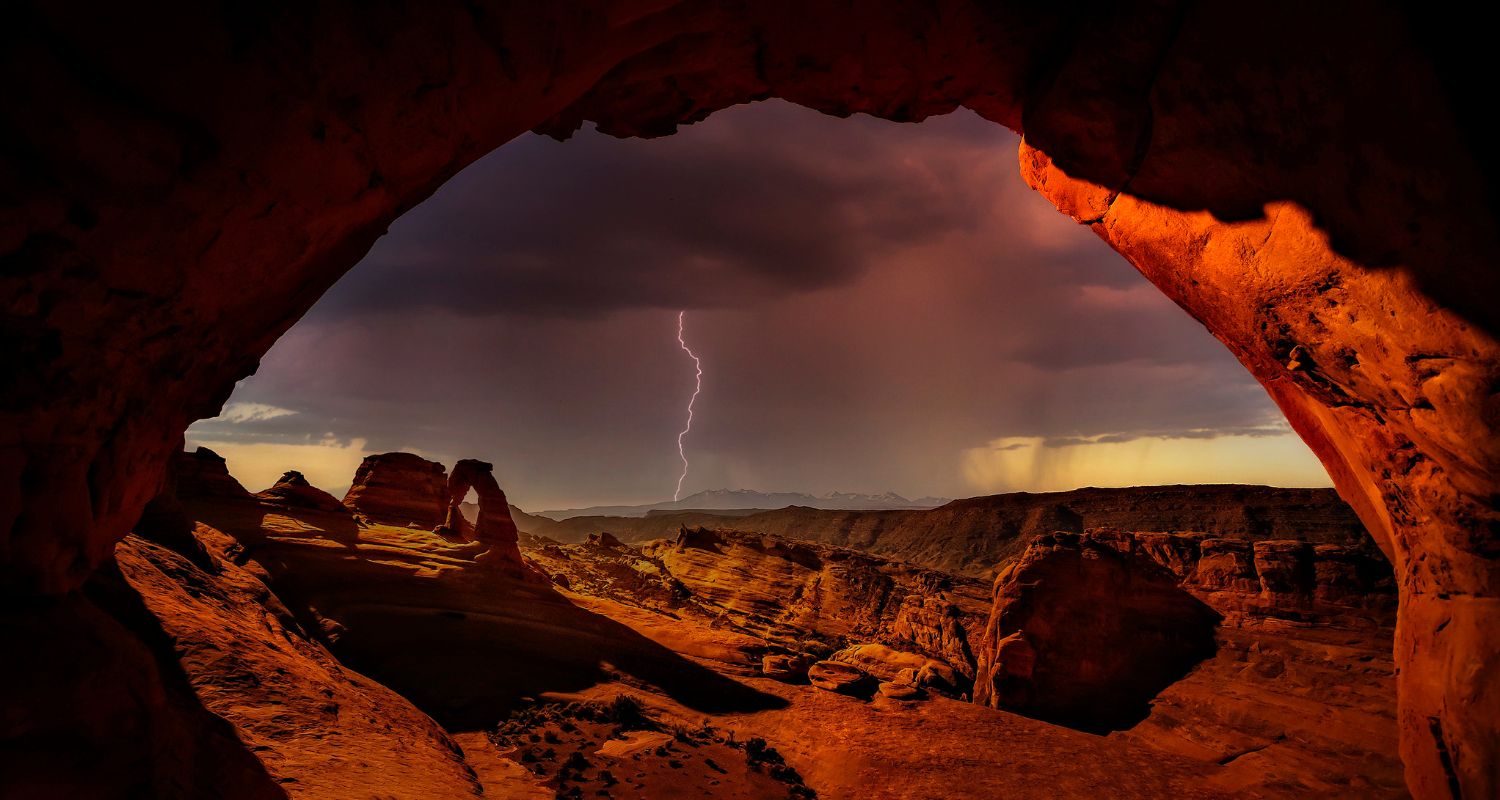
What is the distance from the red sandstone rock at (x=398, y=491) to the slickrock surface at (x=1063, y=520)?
47.6 m

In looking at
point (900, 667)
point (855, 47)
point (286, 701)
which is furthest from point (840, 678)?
point (855, 47)

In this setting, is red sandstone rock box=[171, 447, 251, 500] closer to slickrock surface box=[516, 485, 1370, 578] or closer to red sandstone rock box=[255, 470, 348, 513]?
red sandstone rock box=[255, 470, 348, 513]

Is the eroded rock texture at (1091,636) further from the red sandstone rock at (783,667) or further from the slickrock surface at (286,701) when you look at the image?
the slickrock surface at (286,701)

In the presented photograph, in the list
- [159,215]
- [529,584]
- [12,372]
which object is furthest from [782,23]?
[529,584]

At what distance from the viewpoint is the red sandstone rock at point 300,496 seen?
2234 cm

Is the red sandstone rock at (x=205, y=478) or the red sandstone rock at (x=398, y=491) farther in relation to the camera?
the red sandstone rock at (x=398, y=491)

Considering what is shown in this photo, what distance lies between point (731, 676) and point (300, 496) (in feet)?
57.3

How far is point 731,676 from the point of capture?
18.8 metres

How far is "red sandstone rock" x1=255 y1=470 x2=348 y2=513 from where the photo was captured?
22344 mm

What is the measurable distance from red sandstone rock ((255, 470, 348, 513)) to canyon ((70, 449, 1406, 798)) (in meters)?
0.13

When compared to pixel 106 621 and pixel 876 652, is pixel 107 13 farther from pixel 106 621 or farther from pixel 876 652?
pixel 876 652

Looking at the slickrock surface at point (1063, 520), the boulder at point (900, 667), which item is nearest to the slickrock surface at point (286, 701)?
the boulder at point (900, 667)

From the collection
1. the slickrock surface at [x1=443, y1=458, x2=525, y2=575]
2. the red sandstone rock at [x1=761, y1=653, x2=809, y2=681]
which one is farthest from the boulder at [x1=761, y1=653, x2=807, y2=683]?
the slickrock surface at [x1=443, y1=458, x2=525, y2=575]

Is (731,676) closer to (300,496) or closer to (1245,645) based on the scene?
(1245,645)
